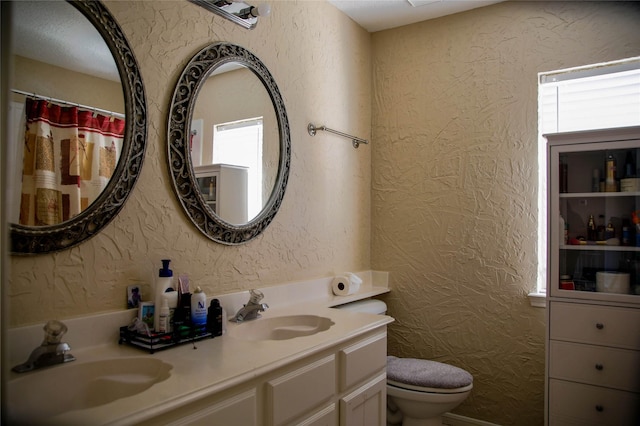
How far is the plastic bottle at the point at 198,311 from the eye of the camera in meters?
1.44

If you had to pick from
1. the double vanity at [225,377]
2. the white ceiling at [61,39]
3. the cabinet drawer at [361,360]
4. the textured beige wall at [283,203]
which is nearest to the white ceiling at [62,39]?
the white ceiling at [61,39]

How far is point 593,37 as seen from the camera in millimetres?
2242

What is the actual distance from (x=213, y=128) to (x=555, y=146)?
5.33 ft

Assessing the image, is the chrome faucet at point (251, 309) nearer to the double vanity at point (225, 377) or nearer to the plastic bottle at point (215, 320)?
the double vanity at point (225, 377)

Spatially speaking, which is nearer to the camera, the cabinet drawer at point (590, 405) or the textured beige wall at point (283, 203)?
the textured beige wall at point (283, 203)

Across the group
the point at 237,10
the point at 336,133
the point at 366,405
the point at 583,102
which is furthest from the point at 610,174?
the point at 237,10

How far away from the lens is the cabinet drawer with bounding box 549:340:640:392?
187 cm

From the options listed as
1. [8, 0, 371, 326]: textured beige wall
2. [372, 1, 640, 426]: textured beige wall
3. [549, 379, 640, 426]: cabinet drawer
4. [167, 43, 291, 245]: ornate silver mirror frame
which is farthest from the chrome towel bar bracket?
[549, 379, 640, 426]: cabinet drawer

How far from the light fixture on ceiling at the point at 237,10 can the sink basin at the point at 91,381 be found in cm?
133

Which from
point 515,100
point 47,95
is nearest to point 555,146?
point 515,100

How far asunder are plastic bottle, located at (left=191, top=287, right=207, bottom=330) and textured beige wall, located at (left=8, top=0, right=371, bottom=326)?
0.17 meters

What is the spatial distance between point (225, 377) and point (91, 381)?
0.38 meters

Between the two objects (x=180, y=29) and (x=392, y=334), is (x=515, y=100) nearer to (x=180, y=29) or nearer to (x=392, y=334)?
(x=392, y=334)

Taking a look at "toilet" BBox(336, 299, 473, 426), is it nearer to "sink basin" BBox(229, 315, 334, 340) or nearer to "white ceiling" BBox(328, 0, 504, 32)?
"sink basin" BBox(229, 315, 334, 340)
